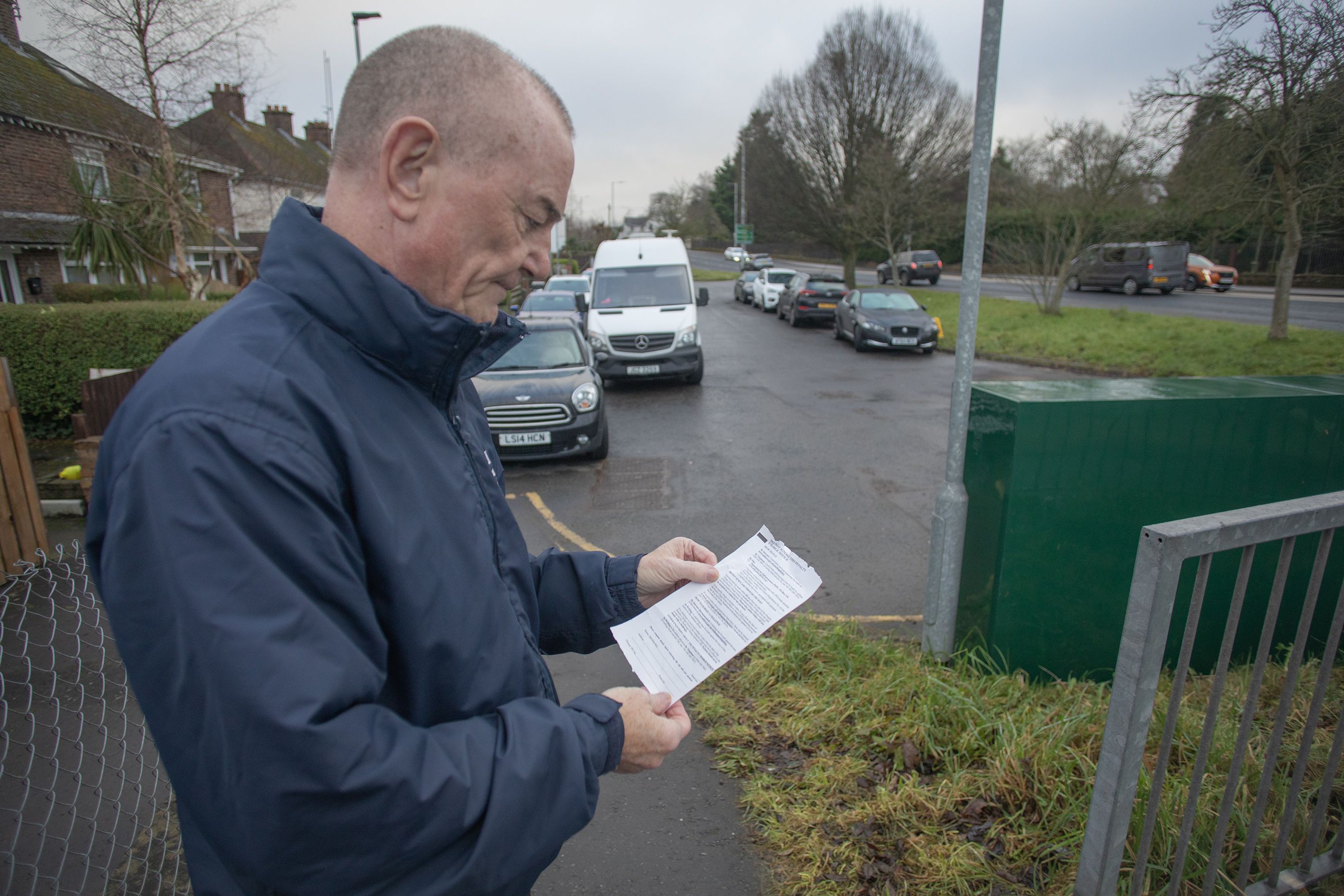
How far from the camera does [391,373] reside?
117cm

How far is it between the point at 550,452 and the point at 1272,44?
10.1 meters

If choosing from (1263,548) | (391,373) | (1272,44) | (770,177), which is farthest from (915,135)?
(391,373)

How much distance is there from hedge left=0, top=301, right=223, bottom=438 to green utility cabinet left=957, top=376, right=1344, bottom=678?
31.6ft

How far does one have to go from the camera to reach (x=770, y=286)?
29453 mm

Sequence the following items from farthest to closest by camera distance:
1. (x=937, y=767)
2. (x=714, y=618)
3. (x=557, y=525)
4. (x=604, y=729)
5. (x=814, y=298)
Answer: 1. (x=814, y=298)
2. (x=557, y=525)
3. (x=937, y=767)
4. (x=714, y=618)
5. (x=604, y=729)

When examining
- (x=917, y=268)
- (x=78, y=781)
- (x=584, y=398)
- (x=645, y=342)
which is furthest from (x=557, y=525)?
(x=917, y=268)

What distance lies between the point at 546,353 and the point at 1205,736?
8.30 meters

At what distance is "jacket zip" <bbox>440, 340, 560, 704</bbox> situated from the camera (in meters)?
1.28

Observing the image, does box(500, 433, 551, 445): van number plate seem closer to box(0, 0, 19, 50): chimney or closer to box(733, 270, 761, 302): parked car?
box(0, 0, 19, 50): chimney

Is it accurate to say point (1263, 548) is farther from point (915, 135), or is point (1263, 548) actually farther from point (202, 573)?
point (915, 135)

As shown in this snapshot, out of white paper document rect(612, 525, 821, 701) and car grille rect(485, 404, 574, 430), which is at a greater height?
white paper document rect(612, 525, 821, 701)

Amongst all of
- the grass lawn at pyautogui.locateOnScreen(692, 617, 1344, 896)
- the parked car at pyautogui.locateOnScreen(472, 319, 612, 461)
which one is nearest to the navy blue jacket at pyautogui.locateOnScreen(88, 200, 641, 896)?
the grass lawn at pyautogui.locateOnScreen(692, 617, 1344, 896)

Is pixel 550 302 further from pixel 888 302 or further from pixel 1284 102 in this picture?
pixel 1284 102

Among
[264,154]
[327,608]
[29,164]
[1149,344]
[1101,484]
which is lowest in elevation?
[1149,344]
